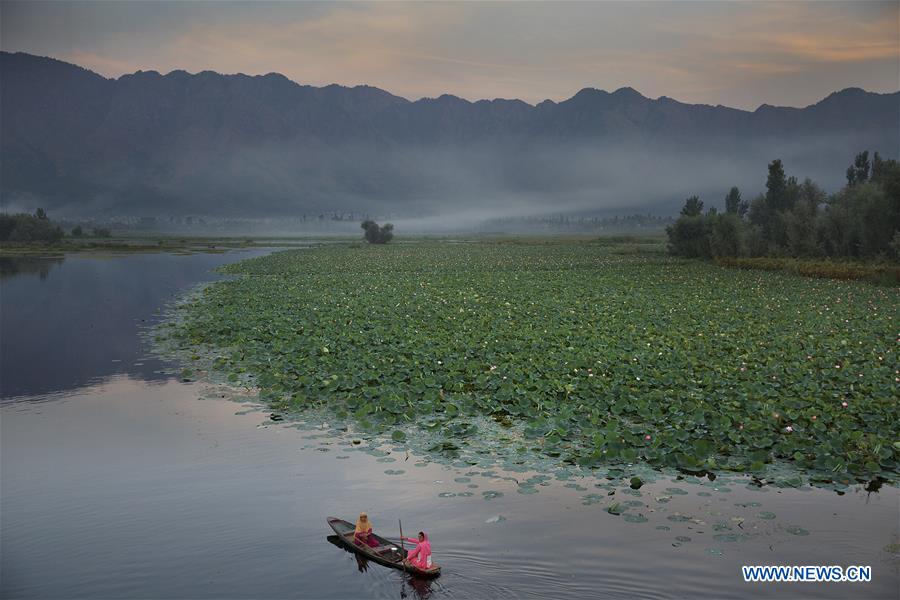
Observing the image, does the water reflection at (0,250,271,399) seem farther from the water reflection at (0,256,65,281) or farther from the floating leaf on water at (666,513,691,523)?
the floating leaf on water at (666,513,691,523)

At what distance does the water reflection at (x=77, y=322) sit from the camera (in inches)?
944

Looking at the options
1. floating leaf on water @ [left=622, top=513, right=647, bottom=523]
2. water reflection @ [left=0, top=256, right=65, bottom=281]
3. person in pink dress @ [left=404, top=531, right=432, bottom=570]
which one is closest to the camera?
person in pink dress @ [left=404, top=531, right=432, bottom=570]

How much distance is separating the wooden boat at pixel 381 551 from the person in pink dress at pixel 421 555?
5 centimetres

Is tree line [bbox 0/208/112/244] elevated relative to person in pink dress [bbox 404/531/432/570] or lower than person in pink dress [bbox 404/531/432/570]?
elevated

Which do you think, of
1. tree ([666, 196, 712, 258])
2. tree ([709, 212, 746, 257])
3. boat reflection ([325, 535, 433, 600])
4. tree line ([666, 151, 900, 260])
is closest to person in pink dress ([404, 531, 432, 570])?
boat reflection ([325, 535, 433, 600])

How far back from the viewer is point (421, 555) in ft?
31.7

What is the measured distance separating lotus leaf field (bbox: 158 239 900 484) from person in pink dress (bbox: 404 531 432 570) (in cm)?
432

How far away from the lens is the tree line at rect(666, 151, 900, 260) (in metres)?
59.5

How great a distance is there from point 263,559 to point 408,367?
1006 cm

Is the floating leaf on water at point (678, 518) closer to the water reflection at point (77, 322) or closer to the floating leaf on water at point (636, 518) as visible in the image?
the floating leaf on water at point (636, 518)

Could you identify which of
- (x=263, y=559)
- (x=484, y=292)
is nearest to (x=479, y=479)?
(x=263, y=559)

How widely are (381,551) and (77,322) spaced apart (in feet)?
105

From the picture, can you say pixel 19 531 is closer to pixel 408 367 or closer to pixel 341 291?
pixel 408 367

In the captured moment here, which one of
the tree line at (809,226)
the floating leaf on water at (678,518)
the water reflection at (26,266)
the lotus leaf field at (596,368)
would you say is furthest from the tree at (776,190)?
the floating leaf on water at (678,518)
